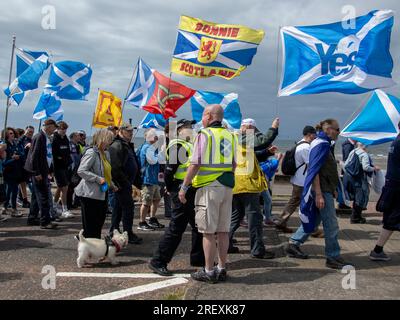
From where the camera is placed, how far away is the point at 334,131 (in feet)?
17.3

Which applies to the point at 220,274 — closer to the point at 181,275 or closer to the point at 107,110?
the point at 181,275

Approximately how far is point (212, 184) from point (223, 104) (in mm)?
6334

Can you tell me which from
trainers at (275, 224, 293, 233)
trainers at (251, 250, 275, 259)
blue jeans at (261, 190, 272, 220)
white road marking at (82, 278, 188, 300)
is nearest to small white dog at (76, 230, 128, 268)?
white road marking at (82, 278, 188, 300)

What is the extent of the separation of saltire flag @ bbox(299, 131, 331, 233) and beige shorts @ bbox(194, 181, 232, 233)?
1.26 m

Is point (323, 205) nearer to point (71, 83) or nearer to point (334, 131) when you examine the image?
point (334, 131)

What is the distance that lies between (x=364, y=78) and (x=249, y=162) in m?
2.38

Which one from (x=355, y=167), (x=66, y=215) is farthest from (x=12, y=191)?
(x=355, y=167)

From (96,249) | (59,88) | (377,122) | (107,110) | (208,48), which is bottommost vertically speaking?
(96,249)

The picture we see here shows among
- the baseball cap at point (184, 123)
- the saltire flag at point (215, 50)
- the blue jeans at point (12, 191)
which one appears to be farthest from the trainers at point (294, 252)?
the blue jeans at point (12, 191)

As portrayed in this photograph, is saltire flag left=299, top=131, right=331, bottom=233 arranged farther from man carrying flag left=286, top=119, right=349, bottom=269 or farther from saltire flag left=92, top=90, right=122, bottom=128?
saltire flag left=92, top=90, right=122, bottom=128

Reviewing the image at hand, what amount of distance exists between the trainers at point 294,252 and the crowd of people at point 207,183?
1 cm

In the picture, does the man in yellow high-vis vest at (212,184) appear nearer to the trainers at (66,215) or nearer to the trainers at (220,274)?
the trainers at (220,274)

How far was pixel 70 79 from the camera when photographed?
12078 millimetres
